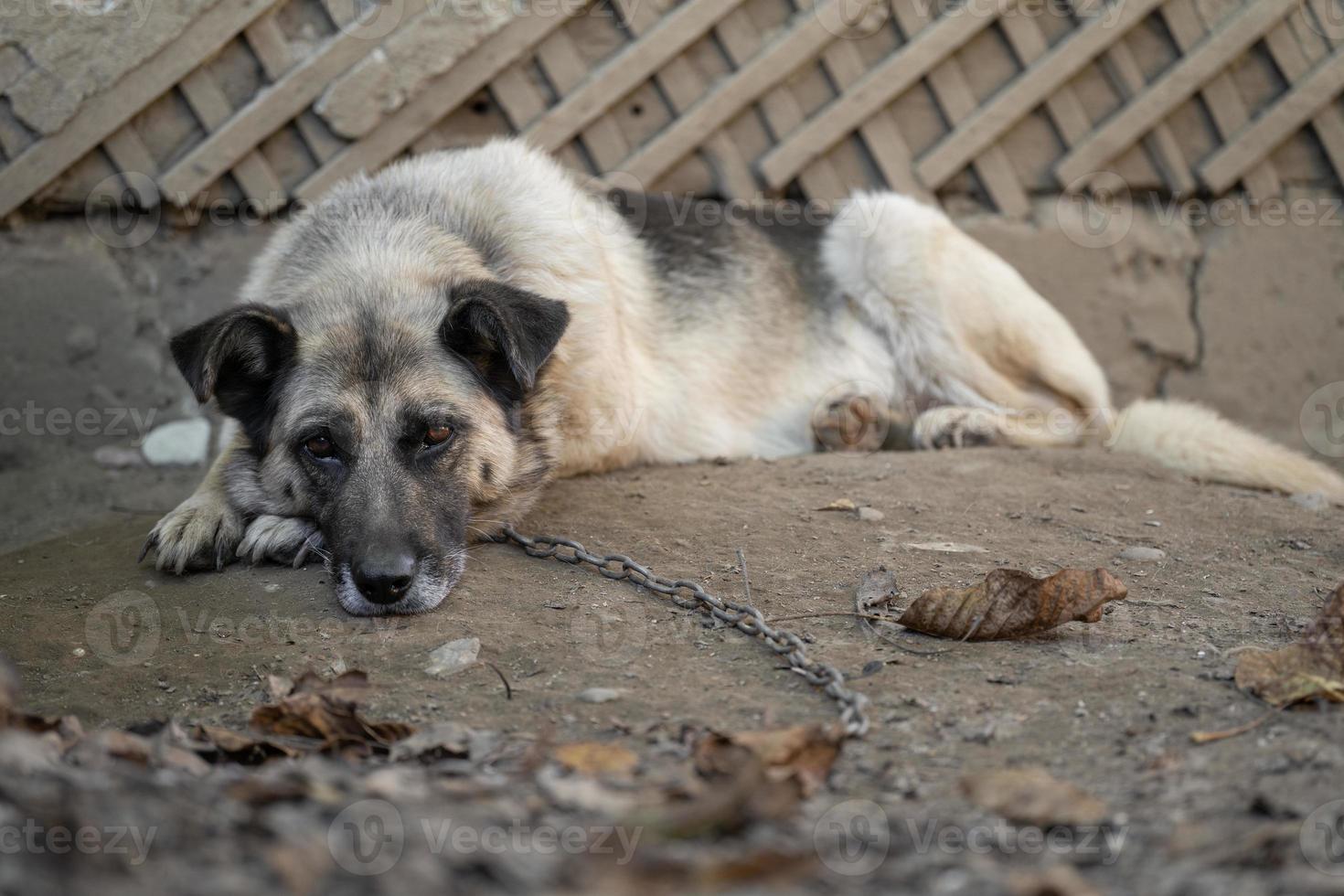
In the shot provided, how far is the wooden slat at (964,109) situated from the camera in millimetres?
5992

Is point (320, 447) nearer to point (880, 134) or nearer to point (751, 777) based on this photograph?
point (751, 777)

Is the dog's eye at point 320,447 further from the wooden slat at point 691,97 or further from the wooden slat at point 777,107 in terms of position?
the wooden slat at point 777,107

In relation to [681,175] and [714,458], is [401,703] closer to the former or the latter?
[714,458]

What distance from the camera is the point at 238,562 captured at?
3693 mm

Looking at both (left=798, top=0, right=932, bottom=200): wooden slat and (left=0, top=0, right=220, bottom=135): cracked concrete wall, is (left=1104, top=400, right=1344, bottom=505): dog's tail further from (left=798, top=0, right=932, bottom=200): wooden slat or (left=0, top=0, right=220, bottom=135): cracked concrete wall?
(left=0, top=0, right=220, bottom=135): cracked concrete wall

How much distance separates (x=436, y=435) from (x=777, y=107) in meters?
3.14

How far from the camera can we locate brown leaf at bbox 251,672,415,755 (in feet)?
7.79

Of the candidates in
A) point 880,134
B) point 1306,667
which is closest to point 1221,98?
point 880,134

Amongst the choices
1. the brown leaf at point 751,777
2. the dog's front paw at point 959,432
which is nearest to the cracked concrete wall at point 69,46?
the dog's front paw at point 959,432

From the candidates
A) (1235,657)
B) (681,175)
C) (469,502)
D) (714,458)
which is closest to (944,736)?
(1235,657)

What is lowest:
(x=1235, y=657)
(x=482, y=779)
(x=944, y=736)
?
(x=1235, y=657)

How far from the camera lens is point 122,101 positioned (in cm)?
523

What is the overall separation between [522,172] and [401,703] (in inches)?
99.2

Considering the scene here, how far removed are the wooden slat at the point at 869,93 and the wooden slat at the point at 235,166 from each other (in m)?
2.41
